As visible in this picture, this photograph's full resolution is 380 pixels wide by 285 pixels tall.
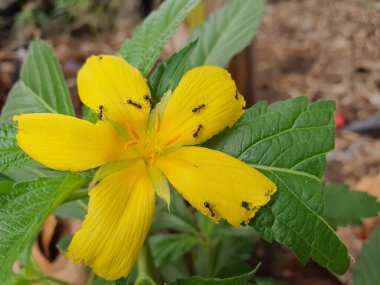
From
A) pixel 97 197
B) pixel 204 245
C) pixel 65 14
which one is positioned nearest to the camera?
pixel 97 197

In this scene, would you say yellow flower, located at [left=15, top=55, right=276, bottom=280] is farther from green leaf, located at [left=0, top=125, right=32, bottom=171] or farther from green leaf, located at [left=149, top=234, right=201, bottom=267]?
green leaf, located at [left=149, top=234, right=201, bottom=267]

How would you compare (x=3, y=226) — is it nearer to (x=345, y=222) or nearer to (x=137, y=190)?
(x=137, y=190)

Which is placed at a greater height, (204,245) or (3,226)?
(3,226)

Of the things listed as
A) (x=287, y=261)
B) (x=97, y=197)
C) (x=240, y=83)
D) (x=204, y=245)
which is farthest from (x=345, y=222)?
(x=240, y=83)

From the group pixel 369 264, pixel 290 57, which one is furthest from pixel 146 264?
pixel 290 57

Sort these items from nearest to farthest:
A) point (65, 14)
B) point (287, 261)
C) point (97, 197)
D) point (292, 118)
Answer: point (97, 197), point (292, 118), point (287, 261), point (65, 14)

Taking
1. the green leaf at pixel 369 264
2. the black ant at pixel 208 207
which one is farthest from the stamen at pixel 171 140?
the green leaf at pixel 369 264

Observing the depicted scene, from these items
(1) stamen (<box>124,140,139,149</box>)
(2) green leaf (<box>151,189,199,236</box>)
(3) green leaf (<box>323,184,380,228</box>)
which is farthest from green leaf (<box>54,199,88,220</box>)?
(3) green leaf (<box>323,184,380,228</box>)
